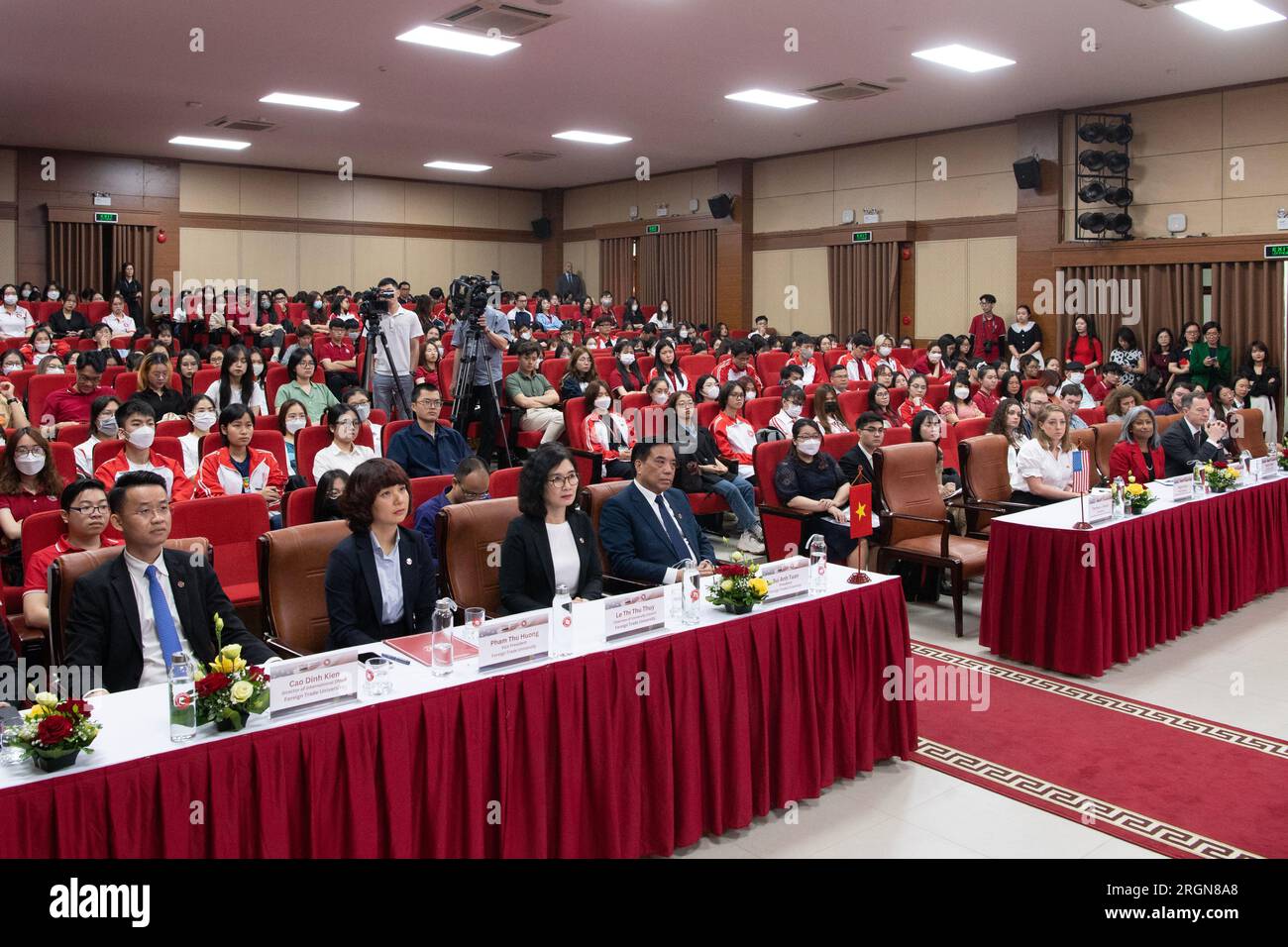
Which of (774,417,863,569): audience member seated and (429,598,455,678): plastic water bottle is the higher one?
(774,417,863,569): audience member seated

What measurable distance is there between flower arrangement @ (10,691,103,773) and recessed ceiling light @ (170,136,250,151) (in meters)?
13.4

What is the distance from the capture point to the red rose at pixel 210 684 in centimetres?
226

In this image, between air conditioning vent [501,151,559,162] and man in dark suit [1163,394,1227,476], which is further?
air conditioning vent [501,151,559,162]

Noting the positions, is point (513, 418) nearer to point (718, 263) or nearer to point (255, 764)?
point (255, 764)

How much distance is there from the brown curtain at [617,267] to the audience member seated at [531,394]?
33.5 ft

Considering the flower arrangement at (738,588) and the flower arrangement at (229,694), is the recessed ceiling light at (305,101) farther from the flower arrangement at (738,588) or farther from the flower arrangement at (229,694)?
the flower arrangement at (229,694)

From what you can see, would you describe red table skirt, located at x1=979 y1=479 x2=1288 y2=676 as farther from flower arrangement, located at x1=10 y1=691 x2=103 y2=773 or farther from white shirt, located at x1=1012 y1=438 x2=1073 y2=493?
flower arrangement, located at x1=10 y1=691 x2=103 y2=773

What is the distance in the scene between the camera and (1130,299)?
11.4m

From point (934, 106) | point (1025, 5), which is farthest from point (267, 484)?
point (934, 106)

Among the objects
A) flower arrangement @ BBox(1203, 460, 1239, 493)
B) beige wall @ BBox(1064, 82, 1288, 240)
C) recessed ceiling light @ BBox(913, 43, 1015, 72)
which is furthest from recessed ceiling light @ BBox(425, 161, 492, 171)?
flower arrangement @ BBox(1203, 460, 1239, 493)

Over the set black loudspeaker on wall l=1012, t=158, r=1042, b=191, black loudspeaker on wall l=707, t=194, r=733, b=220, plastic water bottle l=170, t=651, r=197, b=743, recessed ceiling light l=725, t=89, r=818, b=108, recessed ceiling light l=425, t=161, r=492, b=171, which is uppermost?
recessed ceiling light l=425, t=161, r=492, b=171

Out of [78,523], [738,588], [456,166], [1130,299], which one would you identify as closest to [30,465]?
[78,523]

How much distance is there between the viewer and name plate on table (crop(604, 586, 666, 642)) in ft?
9.86
